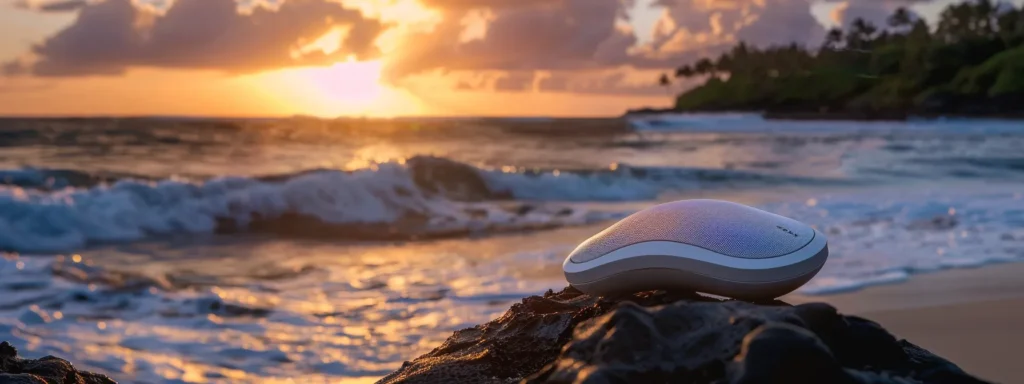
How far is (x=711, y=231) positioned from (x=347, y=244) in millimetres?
8495

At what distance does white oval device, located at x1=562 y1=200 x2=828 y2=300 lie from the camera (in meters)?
2.01

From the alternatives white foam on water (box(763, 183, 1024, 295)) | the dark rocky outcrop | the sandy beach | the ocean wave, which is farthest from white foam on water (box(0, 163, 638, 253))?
the dark rocky outcrop

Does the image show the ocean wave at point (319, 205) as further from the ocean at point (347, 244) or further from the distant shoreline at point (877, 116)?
the distant shoreline at point (877, 116)

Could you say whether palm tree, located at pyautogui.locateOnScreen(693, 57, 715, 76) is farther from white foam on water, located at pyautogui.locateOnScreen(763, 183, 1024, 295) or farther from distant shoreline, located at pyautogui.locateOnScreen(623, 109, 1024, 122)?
white foam on water, located at pyautogui.locateOnScreen(763, 183, 1024, 295)

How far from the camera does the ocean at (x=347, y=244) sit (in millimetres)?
5391

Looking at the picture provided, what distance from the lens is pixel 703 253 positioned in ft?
6.59

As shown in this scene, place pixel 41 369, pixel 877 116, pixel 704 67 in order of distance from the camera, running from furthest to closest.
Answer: pixel 704 67
pixel 877 116
pixel 41 369

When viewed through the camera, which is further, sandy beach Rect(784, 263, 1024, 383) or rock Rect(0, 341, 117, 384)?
sandy beach Rect(784, 263, 1024, 383)

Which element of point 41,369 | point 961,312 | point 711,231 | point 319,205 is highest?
point 711,231

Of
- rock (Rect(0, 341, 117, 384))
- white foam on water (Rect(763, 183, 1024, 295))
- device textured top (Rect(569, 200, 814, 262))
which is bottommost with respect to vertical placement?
white foam on water (Rect(763, 183, 1024, 295))

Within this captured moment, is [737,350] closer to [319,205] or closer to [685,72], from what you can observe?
[319,205]

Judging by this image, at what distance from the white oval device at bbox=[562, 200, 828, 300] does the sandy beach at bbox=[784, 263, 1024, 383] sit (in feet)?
8.30

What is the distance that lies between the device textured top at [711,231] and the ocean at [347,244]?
272cm

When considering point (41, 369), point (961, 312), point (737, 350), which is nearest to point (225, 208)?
point (961, 312)
